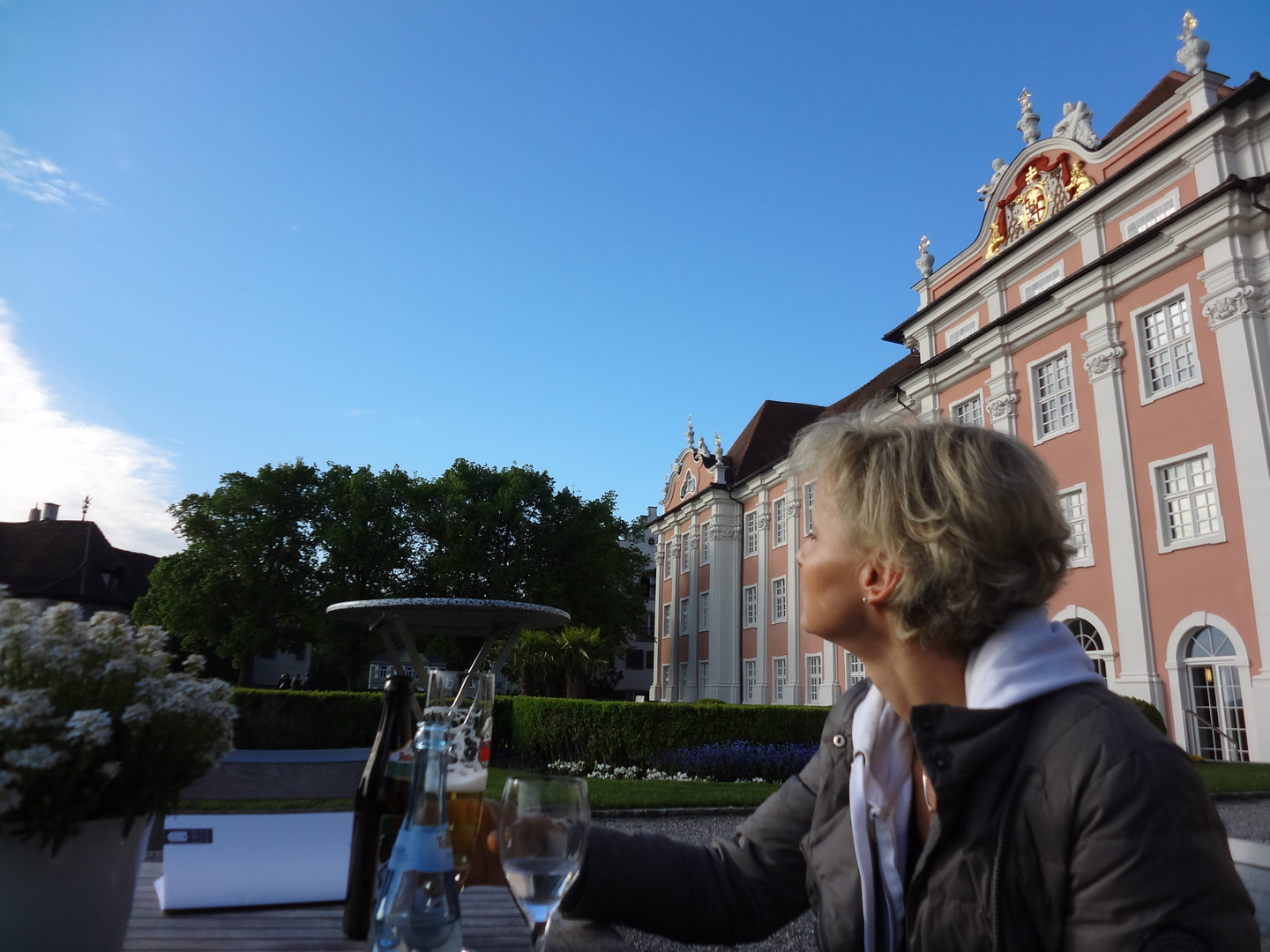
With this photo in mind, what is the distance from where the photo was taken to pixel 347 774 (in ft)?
13.2

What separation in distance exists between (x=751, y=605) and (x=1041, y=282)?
18.6 m

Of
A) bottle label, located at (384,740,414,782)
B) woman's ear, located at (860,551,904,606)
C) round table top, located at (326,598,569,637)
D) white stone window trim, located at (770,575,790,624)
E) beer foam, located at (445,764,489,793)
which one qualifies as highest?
white stone window trim, located at (770,575,790,624)

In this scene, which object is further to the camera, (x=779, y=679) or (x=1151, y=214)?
(x=779, y=679)

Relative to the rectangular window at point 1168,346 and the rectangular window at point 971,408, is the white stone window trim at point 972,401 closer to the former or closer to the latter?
the rectangular window at point 971,408

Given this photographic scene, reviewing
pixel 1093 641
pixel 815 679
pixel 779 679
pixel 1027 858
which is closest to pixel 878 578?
pixel 1027 858

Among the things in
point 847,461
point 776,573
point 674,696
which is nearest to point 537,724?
point 847,461

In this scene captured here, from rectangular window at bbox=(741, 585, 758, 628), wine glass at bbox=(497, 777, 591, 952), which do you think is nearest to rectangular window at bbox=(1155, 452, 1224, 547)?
wine glass at bbox=(497, 777, 591, 952)

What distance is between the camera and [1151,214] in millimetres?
17250

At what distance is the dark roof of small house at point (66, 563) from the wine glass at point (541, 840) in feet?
163

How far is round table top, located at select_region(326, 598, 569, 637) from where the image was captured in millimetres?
8734

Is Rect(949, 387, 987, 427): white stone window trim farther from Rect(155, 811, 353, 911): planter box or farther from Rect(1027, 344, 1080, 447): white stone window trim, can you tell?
Rect(155, 811, 353, 911): planter box

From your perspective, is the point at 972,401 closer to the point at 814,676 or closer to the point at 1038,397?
the point at 1038,397

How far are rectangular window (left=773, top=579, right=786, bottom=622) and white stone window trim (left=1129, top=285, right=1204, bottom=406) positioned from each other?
16.9 meters

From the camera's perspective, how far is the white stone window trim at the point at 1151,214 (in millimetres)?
16719
